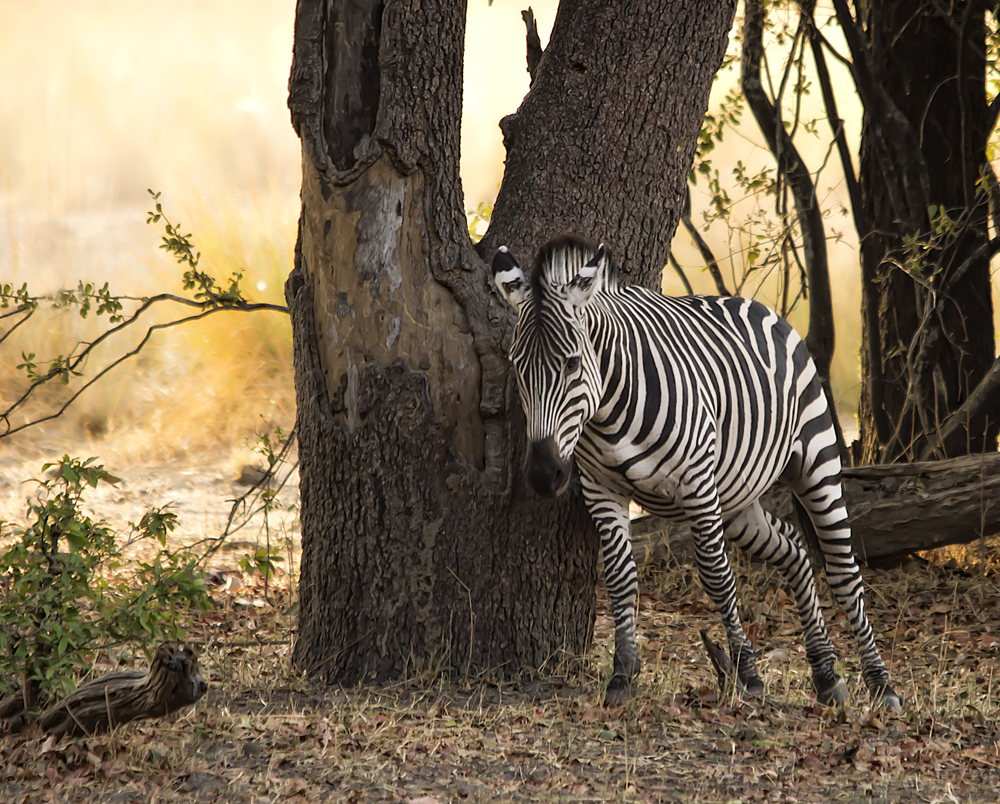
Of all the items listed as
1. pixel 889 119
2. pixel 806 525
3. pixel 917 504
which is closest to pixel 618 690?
pixel 806 525

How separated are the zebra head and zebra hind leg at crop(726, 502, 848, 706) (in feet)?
3.96

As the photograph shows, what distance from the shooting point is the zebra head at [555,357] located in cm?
317

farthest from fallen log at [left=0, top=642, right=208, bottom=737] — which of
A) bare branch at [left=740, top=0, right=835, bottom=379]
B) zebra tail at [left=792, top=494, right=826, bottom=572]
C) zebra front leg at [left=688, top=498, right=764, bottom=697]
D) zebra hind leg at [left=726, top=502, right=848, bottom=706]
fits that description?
bare branch at [left=740, top=0, right=835, bottom=379]

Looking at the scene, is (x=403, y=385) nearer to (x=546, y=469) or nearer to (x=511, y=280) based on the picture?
(x=511, y=280)

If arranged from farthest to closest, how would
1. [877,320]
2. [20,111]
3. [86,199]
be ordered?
[20,111] → [86,199] → [877,320]

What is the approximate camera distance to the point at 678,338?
381 centimetres

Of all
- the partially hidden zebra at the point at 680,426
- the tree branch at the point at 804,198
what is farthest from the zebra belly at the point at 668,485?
the tree branch at the point at 804,198

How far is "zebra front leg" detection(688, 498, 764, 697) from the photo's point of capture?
143 inches

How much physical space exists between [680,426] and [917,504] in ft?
8.81

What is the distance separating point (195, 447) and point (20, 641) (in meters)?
6.53

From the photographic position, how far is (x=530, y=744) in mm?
3359

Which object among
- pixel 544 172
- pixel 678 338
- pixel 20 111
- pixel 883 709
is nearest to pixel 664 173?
pixel 544 172

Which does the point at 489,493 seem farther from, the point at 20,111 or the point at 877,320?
the point at 20,111

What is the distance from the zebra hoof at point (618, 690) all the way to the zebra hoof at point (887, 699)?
40.2 inches
